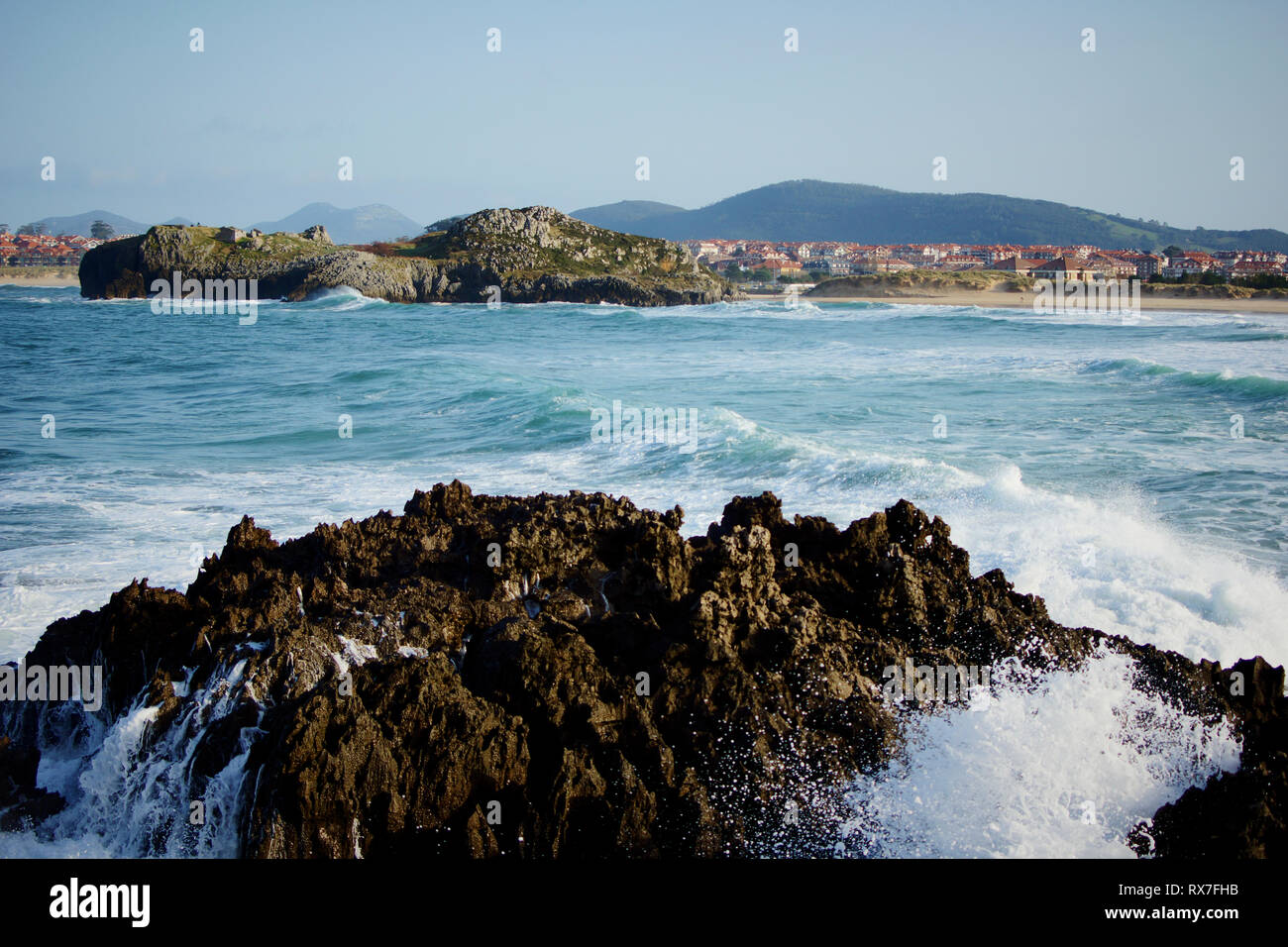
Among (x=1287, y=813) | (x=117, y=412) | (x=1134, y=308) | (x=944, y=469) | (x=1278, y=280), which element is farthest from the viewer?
(x=1278, y=280)

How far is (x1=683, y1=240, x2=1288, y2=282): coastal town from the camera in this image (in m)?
102

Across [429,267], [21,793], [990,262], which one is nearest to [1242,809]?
[21,793]

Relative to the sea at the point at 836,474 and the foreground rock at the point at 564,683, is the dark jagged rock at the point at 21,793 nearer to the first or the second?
the sea at the point at 836,474

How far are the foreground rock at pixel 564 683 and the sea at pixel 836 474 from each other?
27 cm

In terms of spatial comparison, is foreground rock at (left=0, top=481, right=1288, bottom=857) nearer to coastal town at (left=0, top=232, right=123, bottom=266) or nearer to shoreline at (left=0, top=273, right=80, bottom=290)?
shoreline at (left=0, top=273, right=80, bottom=290)

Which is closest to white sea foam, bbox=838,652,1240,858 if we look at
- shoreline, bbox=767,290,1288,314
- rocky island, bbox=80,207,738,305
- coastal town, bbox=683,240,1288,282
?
shoreline, bbox=767,290,1288,314

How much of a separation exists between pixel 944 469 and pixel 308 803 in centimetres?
998

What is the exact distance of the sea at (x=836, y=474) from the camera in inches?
186

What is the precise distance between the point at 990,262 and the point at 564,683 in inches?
5966

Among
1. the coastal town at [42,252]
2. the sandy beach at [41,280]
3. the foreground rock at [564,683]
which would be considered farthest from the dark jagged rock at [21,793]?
→ the coastal town at [42,252]

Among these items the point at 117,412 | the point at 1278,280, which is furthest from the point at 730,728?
the point at 1278,280

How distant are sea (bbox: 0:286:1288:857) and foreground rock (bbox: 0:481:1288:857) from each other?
266 mm
